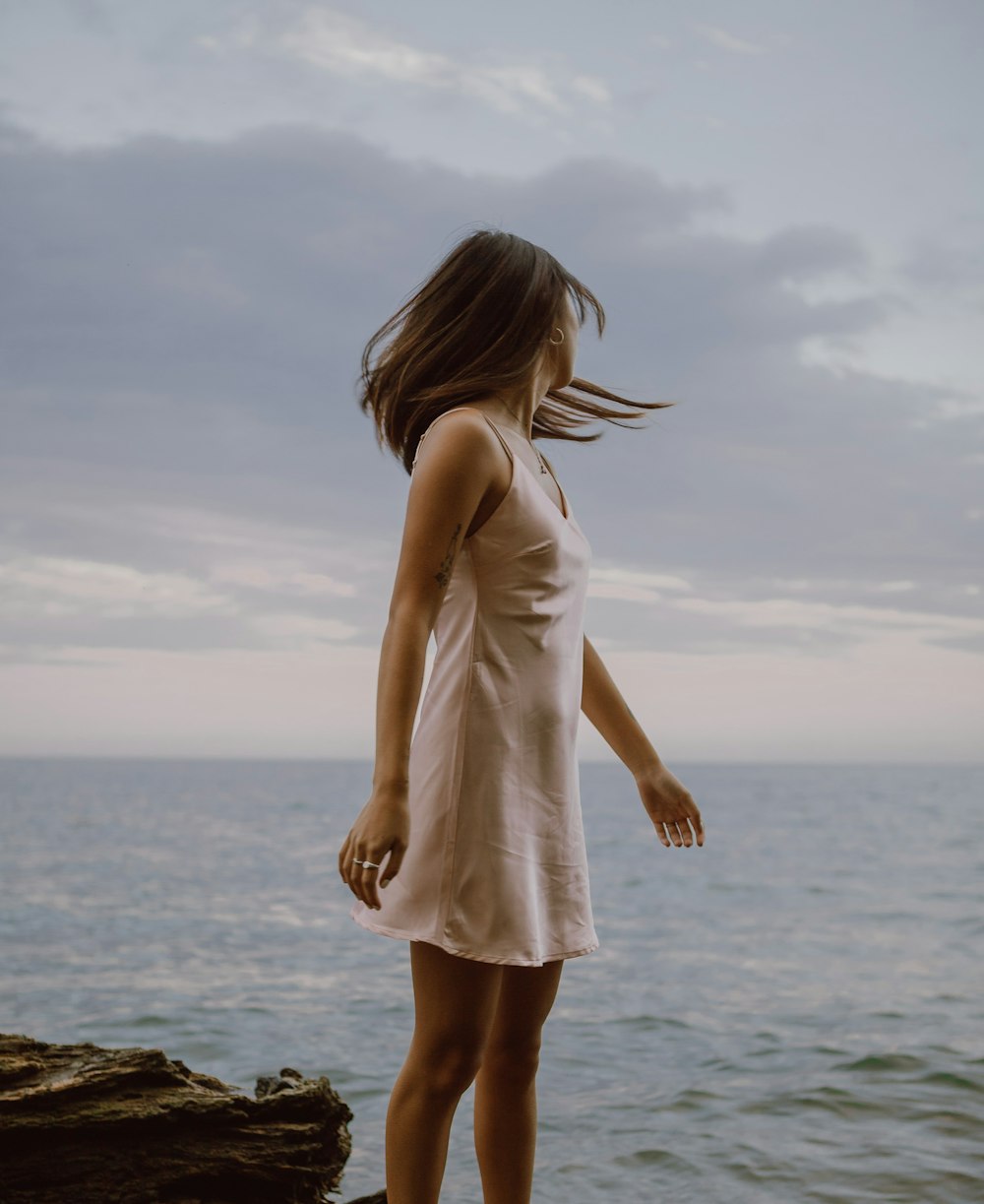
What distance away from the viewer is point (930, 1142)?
5.37 metres

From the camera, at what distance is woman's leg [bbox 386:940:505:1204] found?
7.06ft

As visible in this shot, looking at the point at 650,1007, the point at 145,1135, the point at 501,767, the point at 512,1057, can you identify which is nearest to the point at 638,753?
the point at 501,767

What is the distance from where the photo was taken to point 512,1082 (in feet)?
7.86

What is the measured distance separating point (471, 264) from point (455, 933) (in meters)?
1.30

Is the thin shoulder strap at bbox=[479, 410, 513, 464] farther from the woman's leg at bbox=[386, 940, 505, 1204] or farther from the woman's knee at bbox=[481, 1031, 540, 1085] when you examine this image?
the woman's knee at bbox=[481, 1031, 540, 1085]

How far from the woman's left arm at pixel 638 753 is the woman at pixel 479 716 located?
207 mm

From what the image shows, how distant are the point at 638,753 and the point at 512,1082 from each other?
2.48 feet

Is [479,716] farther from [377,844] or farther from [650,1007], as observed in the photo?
[650,1007]

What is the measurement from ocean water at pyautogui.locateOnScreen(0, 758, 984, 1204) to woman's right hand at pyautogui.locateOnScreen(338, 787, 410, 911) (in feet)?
10.0

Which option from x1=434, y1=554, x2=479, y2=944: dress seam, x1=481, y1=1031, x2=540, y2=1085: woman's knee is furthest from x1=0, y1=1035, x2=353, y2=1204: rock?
x1=434, y1=554, x2=479, y2=944: dress seam

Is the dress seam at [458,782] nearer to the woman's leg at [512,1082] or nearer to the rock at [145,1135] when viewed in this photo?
the woman's leg at [512,1082]

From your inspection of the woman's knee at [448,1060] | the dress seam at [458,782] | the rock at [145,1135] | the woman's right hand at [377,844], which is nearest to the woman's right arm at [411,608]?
the woman's right hand at [377,844]

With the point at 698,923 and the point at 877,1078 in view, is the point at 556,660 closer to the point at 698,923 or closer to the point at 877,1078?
the point at 877,1078

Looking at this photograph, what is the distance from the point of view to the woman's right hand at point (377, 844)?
6.58 feet
